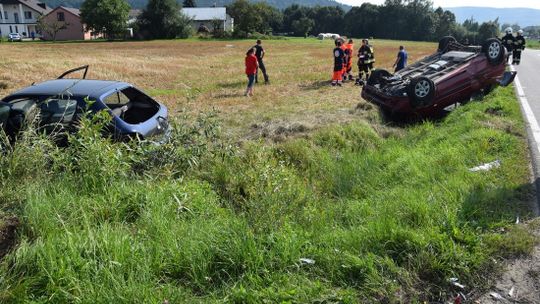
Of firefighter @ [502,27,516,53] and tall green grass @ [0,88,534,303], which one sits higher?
firefighter @ [502,27,516,53]

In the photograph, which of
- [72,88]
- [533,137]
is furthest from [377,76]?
[72,88]

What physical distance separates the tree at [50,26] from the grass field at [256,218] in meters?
74.8

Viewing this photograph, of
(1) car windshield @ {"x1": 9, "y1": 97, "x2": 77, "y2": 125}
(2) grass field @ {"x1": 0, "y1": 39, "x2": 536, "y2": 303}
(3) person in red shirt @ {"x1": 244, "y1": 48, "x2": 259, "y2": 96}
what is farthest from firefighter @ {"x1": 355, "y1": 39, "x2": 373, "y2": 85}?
(1) car windshield @ {"x1": 9, "y1": 97, "x2": 77, "y2": 125}

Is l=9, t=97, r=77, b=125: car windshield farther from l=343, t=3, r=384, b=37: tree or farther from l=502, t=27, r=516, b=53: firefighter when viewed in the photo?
l=343, t=3, r=384, b=37: tree

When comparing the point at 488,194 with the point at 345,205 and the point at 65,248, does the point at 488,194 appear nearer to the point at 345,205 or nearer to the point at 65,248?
the point at 345,205

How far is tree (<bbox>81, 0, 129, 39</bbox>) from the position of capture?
Answer: 66188mm

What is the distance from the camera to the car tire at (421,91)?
8.57 m

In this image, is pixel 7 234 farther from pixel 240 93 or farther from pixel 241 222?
pixel 240 93

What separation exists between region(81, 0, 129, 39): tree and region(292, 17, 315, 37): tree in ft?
137

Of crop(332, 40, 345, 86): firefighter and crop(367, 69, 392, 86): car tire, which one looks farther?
crop(332, 40, 345, 86): firefighter

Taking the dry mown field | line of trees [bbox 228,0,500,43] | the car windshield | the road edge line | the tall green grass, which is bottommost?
the dry mown field

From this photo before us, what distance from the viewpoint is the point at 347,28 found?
99.3 meters

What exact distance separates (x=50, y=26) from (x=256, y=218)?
80.0m

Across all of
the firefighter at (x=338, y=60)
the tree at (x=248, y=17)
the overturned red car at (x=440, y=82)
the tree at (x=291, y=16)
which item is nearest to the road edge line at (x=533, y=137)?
the overturned red car at (x=440, y=82)
